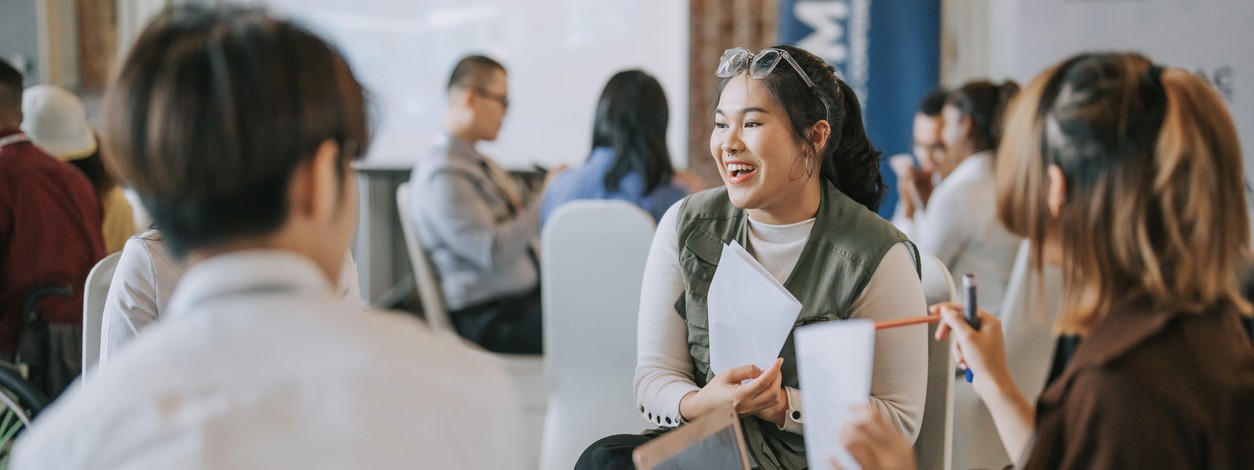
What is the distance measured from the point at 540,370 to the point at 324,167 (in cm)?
227

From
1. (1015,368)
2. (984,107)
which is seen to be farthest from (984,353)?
(984,107)

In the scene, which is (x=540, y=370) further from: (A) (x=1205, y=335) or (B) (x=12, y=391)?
(A) (x=1205, y=335)

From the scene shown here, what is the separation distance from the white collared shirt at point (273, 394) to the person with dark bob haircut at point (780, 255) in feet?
2.42

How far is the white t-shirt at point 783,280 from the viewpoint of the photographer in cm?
148

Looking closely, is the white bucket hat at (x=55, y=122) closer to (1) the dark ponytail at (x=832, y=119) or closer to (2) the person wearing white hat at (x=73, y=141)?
(2) the person wearing white hat at (x=73, y=141)

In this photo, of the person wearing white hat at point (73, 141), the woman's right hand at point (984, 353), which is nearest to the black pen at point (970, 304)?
the woman's right hand at point (984, 353)

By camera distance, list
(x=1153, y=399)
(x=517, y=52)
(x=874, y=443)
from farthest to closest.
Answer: (x=517, y=52)
(x=874, y=443)
(x=1153, y=399)

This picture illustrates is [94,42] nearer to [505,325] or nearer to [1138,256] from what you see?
[505,325]

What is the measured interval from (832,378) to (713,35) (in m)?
4.11

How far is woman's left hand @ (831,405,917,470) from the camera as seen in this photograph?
108 cm

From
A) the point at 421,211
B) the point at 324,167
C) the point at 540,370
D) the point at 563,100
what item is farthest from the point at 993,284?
the point at 563,100

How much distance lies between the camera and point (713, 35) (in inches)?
201

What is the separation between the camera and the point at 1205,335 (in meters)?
0.96

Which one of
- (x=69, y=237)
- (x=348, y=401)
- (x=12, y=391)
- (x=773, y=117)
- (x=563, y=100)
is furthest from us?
(x=563, y=100)
